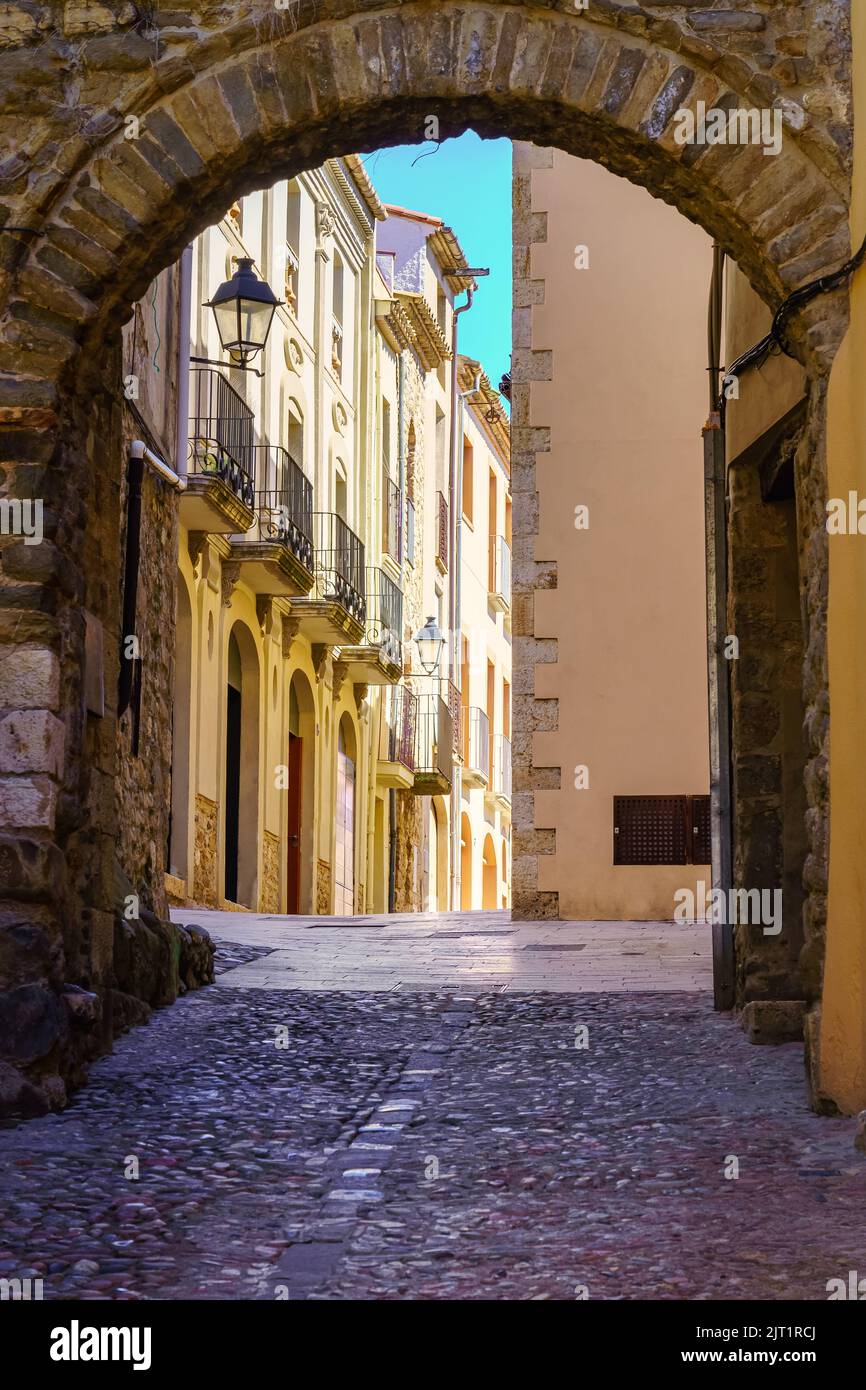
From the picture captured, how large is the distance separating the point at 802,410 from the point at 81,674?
3.11 meters

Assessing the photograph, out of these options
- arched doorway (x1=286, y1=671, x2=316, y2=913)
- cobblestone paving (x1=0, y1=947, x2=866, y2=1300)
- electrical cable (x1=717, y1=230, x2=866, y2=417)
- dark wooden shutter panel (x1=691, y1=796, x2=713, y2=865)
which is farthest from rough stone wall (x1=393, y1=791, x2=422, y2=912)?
electrical cable (x1=717, y1=230, x2=866, y2=417)

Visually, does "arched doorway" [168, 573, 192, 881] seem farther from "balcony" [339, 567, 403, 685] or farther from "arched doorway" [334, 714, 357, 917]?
"balcony" [339, 567, 403, 685]

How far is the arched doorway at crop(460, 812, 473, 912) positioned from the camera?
35.1 m

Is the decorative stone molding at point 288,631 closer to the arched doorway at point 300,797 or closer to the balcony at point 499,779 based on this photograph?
the arched doorway at point 300,797

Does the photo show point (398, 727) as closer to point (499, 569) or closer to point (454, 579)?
point (454, 579)

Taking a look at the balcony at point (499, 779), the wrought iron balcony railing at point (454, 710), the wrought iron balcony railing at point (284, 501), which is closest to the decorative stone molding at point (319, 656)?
the wrought iron balcony railing at point (284, 501)

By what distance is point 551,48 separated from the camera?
293 inches

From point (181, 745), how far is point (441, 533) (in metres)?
15.7

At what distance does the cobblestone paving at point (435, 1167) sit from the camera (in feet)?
16.6

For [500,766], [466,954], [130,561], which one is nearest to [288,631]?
[466,954]

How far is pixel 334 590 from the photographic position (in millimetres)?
24281

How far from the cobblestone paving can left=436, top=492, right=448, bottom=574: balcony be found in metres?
23.8

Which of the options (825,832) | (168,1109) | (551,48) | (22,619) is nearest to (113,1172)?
(168,1109)

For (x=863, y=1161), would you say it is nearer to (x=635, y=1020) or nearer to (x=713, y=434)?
(x=635, y=1020)
